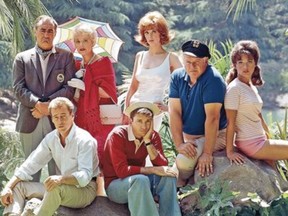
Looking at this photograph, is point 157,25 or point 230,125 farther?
point 157,25

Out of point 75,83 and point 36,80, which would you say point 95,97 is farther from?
point 36,80

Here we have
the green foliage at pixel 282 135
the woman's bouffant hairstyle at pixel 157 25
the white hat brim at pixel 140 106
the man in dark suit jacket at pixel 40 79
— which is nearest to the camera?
the white hat brim at pixel 140 106

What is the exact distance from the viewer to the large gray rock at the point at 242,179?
4914 millimetres

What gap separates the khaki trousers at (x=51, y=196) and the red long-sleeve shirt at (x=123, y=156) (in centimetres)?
15

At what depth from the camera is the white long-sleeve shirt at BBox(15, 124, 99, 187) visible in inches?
184

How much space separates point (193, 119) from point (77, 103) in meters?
0.84

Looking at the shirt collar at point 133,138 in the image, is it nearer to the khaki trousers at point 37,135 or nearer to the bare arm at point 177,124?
the bare arm at point 177,124

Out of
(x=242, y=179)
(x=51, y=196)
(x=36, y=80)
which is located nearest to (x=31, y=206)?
(x=51, y=196)

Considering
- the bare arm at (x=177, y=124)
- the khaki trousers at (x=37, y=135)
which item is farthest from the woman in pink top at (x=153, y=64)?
the khaki trousers at (x=37, y=135)

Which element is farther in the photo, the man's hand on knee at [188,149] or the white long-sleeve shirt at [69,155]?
the man's hand on knee at [188,149]

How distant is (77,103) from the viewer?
524 centimetres

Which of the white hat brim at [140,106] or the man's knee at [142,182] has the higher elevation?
the white hat brim at [140,106]

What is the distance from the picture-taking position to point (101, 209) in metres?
4.86

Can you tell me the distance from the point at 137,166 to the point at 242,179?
71 cm
